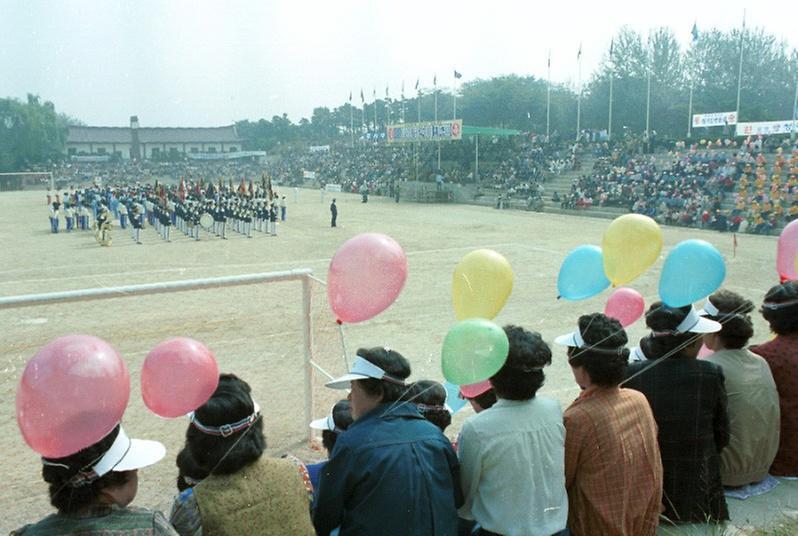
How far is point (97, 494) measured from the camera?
1.79 m

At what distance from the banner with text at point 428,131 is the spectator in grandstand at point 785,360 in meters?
33.1

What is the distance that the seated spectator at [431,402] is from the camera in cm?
Result: 277

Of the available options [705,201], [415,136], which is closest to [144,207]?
[415,136]

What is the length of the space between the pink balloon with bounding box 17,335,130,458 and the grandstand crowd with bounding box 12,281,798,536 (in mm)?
54

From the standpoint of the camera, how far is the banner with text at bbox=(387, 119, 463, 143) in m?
36.7

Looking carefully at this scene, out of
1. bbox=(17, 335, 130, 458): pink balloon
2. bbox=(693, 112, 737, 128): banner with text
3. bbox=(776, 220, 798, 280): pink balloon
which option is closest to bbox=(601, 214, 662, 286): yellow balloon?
bbox=(776, 220, 798, 280): pink balloon

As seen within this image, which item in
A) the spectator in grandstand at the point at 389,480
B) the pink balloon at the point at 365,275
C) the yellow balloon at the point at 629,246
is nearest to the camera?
the spectator in grandstand at the point at 389,480

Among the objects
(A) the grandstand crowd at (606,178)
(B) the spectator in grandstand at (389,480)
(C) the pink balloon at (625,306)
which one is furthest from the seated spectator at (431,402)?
(A) the grandstand crowd at (606,178)

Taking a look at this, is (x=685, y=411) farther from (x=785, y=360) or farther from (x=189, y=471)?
(x=189, y=471)

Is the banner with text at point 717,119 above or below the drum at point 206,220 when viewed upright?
above

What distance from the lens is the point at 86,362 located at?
191 centimetres

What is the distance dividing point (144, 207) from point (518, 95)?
3874 centimetres

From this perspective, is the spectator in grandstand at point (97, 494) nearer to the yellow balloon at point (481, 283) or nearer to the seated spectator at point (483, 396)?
the seated spectator at point (483, 396)

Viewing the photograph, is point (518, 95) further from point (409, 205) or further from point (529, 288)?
point (529, 288)
